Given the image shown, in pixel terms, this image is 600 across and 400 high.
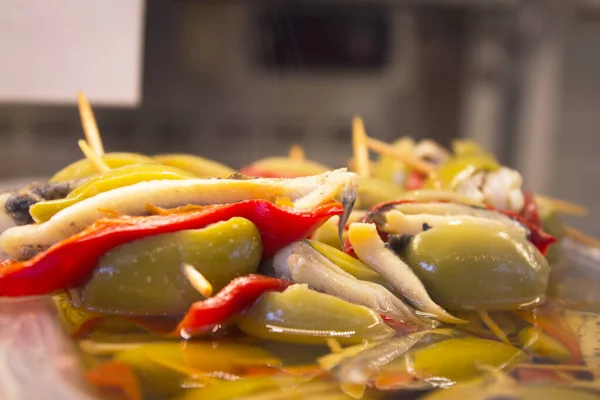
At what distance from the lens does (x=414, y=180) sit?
116cm

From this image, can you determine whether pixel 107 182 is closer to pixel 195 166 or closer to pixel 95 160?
pixel 95 160

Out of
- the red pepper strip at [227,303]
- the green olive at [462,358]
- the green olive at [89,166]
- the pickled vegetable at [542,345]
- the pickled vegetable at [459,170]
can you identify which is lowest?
the pickled vegetable at [542,345]

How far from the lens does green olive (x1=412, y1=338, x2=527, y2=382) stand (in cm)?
50

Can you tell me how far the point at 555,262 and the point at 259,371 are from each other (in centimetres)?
67

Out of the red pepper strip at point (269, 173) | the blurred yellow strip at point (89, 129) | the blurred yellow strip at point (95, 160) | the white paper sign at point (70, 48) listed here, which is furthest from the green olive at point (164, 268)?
the white paper sign at point (70, 48)

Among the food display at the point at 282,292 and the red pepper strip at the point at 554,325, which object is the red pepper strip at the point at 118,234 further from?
the red pepper strip at the point at 554,325

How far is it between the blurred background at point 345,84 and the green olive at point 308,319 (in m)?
1.81

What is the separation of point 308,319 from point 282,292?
36 millimetres

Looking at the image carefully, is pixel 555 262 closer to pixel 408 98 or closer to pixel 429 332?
pixel 429 332

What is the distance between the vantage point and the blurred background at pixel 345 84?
2.40 metres

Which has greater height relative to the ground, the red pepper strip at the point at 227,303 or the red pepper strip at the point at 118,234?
the red pepper strip at the point at 118,234

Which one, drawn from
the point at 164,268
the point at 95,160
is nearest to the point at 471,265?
the point at 164,268

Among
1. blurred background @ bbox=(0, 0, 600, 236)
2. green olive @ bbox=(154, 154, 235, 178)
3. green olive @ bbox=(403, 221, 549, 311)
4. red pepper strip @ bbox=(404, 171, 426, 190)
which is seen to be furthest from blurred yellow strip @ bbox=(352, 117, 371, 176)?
blurred background @ bbox=(0, 0, 600, 236)

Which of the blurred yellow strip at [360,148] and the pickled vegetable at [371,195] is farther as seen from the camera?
the blurred yellow strip at [360,148]
